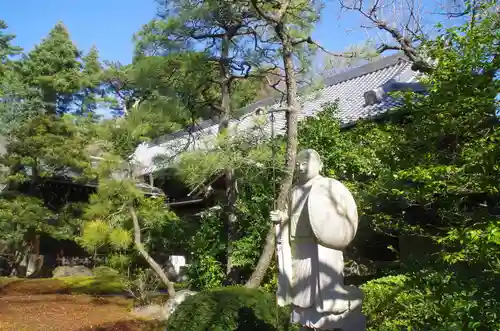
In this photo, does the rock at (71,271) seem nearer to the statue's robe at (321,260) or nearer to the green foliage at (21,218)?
the green foliage at (21,218)

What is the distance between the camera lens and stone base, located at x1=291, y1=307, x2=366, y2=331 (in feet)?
12.1

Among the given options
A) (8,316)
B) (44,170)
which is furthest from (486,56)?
(44,170)

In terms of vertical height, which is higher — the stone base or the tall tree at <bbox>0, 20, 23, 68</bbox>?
the tall tree at <bbox>0, 20, 23, 68</bbox>

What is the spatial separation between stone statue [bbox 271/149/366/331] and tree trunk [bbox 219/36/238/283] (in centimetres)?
623

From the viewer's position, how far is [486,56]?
4398 mm

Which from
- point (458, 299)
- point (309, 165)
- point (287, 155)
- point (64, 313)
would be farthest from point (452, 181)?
point (64, 313)

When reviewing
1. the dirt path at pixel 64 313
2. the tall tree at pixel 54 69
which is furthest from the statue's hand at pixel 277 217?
the tall tree at pixel 54 69

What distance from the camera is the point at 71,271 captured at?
1927 cm

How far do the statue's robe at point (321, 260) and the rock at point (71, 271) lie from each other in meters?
17.1

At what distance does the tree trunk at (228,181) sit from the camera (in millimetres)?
10484

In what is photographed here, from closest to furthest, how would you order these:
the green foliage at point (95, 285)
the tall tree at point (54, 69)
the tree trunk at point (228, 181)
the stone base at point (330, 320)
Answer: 1. the stone base at point (330, 320)
2. the tree trunk at point (228, 181)
3. the green foliage at point (95, 285)
4. the tall tree at point (54, 69)

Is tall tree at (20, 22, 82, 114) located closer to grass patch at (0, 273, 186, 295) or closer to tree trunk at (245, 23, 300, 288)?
grass patch at (0, 273, 186, 295)

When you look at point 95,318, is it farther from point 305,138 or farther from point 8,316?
point 305,138

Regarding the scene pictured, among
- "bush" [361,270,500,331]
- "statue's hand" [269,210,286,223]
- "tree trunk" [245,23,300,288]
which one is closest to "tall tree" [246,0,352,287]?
"tree trunk" [245,23,300,288]
